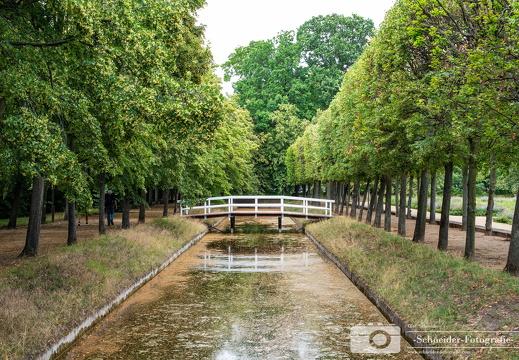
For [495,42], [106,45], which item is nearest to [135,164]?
[106,45]

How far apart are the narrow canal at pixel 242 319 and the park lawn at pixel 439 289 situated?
0.59 m

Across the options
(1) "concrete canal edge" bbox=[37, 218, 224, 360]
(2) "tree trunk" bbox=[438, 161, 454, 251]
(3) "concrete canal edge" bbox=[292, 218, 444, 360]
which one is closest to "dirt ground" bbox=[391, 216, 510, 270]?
(2) "tree trunk" bbox=[438, 161, 454, 251]

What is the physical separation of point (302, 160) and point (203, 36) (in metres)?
35.0

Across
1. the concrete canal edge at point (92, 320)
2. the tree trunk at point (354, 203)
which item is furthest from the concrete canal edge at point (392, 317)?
the tree trunk at point (354, 203)

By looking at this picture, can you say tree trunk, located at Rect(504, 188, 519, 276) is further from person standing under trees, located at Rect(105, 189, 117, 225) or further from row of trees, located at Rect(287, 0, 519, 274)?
person standing under trees, located at Rect(105, 189, 117, 225)

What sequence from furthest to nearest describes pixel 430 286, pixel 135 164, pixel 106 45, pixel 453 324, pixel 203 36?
pixel 203 36, pixel 135 164, pixel 430 286, pixel 106 45, pixel 453 324

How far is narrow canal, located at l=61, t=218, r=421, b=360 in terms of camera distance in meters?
8.86

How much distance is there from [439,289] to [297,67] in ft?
251

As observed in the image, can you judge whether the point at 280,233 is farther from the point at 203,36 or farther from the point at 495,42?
the point at 495,42

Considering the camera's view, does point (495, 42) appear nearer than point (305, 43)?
Yes

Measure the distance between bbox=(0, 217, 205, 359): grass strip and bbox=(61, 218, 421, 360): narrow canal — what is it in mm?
479

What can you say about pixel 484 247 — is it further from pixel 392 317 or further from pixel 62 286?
pixel 62 286

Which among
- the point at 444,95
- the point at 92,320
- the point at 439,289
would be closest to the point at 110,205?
the point at 92,320

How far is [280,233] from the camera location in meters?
35.0
